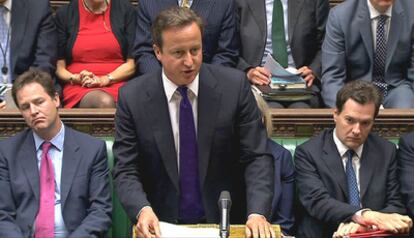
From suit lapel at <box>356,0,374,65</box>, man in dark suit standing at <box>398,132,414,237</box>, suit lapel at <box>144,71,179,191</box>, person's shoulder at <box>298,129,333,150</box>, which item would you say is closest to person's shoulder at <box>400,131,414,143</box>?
man in dark suit standing at <box>398,132,414,237</box>

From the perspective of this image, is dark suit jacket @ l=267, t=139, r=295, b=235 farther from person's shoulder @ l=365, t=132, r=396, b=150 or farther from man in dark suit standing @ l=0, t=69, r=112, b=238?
man in dark suit standing @ l=0, t=69, r=112, b=238

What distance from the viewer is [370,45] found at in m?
4.04

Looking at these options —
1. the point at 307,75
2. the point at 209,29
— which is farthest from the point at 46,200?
the point at 307,75

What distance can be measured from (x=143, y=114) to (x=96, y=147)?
1.39 ft

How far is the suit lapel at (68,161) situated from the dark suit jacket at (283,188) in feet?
2.18

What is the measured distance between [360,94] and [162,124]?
0.77 meters

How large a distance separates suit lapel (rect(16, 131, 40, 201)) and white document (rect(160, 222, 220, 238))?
707 mm

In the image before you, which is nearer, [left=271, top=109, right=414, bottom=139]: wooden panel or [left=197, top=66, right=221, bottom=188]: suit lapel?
[left=197, top=66, right=221, bottom=188]: suit lapel

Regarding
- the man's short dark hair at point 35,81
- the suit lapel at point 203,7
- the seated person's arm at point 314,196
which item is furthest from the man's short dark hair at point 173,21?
the suit lapel at point 203,7

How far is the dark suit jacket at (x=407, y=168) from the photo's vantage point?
3.27 m

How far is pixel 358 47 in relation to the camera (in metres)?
4.07

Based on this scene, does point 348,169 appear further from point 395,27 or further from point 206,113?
point 395,27

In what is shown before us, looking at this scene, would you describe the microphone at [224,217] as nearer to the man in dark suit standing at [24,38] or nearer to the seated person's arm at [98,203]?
the seated person's arm at [98,203]

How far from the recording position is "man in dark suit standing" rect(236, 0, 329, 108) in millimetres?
4168
